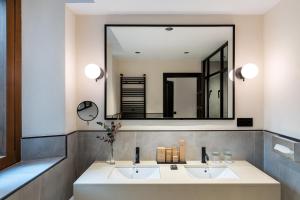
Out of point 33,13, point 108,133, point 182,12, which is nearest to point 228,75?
point 182,12

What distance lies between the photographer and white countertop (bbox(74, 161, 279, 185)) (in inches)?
71.9

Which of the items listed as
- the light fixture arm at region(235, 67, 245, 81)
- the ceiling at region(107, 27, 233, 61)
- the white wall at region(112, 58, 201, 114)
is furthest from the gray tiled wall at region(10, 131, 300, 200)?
the ceiling at region(107, 27, 233, 61)

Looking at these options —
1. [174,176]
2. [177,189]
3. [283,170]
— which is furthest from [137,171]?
[283,170]

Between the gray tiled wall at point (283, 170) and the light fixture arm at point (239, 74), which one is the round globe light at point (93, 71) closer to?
the light fixture arm at point (239, 74)

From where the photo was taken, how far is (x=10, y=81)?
189cm

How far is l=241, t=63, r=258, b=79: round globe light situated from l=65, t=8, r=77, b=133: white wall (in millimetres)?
1565

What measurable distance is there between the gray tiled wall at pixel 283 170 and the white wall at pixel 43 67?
1794 mm

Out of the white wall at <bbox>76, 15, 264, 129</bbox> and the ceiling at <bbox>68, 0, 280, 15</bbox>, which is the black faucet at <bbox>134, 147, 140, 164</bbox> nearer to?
the white wall at <bbox>76, 15, 264, 129</bbox>

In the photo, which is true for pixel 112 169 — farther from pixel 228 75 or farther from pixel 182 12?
pixel 182 12

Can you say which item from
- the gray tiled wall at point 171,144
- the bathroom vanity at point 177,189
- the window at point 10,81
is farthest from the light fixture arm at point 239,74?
the window at point 10,81

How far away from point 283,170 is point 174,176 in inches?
34.1

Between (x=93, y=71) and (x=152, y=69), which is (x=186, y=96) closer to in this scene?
(x=152, y=69)

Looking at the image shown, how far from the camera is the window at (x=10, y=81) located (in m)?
1.83

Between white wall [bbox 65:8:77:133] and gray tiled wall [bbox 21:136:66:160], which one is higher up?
white wall [bbox 65:8:77:133]
